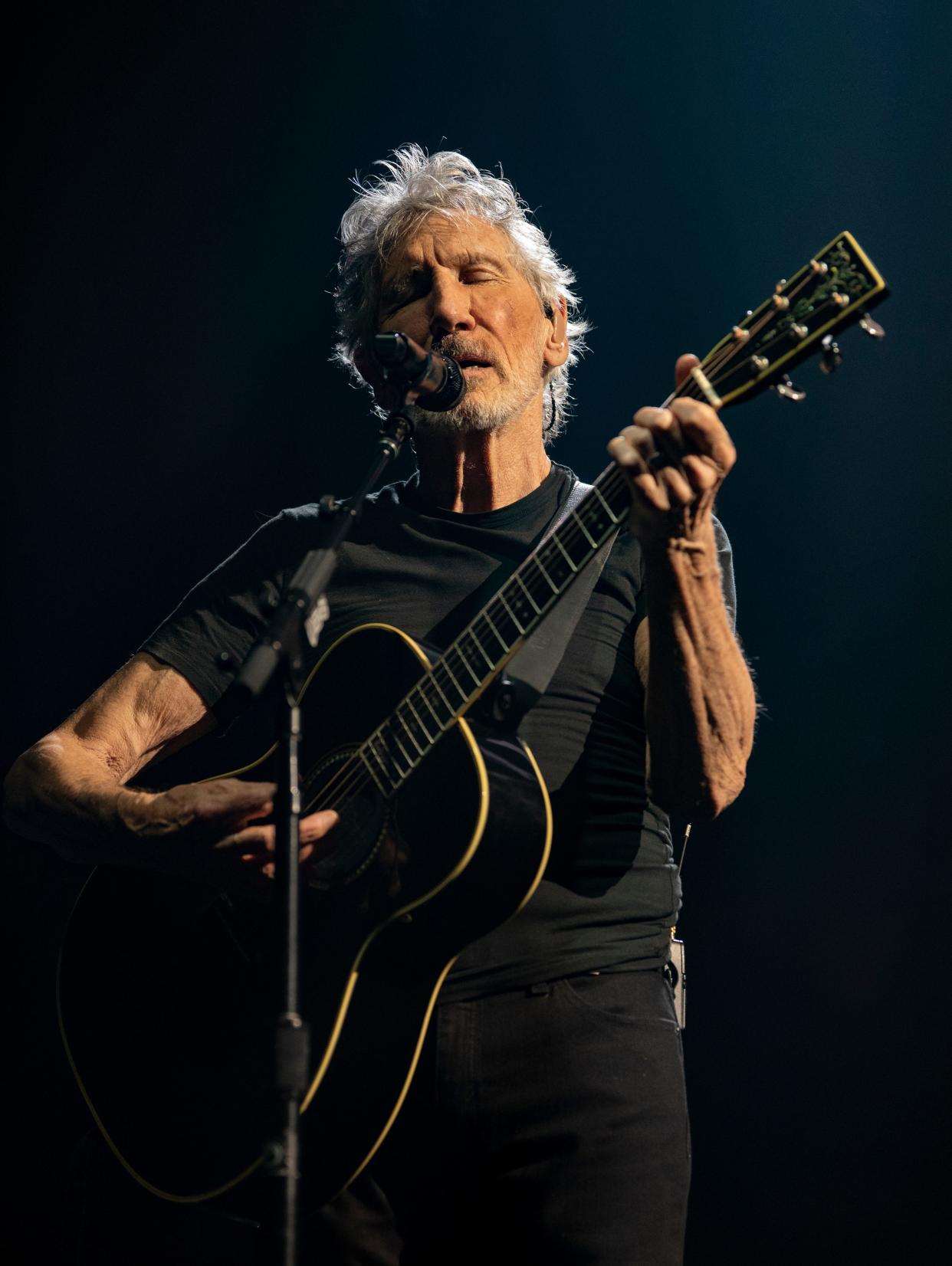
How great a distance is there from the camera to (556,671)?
6.68 feet

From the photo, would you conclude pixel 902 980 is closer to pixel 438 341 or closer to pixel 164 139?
pixel 438 341

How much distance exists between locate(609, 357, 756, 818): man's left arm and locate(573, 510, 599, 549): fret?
9 centimetres

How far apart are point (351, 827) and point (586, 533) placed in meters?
0.63

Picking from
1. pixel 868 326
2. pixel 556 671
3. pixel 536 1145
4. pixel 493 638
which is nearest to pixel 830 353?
pixel 868 326

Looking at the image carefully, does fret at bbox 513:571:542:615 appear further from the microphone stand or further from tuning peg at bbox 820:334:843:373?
tuning peg at bbox 820:334:843:373

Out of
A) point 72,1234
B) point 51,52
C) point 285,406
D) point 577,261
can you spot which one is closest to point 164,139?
point 51,52

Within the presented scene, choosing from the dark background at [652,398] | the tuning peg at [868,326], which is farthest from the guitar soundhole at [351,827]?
the dark background at [652,398]

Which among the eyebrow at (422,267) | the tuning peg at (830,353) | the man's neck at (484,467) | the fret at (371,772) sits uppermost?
the eyebrow at (422,267)

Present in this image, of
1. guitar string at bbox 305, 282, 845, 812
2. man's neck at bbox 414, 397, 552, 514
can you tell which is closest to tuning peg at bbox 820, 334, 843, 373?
guitar string at bbox 305, 282, 845, 812

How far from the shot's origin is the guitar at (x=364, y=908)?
162 centimetres

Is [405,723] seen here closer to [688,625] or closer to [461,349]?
[688,625]

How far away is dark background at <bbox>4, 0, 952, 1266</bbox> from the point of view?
278 cm

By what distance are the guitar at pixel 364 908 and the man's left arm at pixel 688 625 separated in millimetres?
93

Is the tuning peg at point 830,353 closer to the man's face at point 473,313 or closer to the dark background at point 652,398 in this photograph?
the man's face at point 473,313
